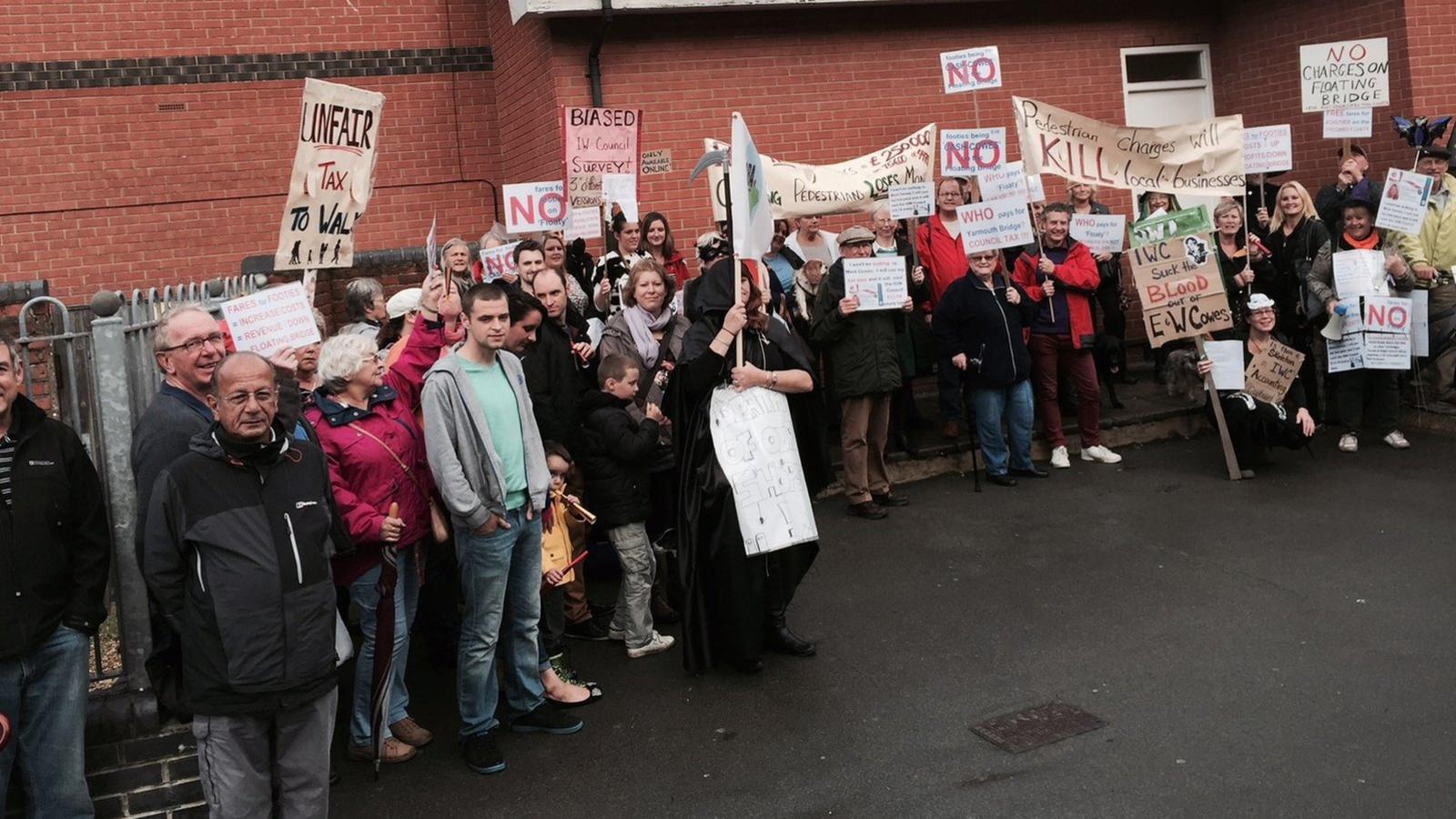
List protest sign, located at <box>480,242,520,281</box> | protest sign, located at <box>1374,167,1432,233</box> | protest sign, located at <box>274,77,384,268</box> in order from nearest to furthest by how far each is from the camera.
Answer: protest sign, located at <box>274,77,384,268</box>
protest sign, located at <box>480,242,520,281</box>
protest sign, located at <box>1374,167,1432,233</box>

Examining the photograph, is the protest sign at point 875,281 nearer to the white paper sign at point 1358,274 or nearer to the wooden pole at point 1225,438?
the wooden pole at point 1225,438

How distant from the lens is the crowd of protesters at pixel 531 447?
13.3 ft

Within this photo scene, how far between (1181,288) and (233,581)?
7571mm

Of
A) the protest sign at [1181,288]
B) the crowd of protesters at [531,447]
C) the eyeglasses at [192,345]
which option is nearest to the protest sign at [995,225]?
the protest sign at [1181,288]

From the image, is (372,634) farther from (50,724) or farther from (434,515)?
(50,724)

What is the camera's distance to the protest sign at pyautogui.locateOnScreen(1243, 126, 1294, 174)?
1034cm

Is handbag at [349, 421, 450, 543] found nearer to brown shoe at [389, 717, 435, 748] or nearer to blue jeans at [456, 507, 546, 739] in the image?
blue jeans at [456, 507, 546, 739]

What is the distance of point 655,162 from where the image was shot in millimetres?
11094

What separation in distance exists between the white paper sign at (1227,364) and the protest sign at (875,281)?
2542 mm

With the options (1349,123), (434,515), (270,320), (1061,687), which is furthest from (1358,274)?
(270,320)

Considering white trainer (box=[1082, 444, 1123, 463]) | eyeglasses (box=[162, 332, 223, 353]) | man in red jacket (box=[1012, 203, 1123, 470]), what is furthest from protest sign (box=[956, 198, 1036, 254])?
eyeglasses (box=[162, 332, 223, 353])

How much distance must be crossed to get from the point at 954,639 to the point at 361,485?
10.4ft

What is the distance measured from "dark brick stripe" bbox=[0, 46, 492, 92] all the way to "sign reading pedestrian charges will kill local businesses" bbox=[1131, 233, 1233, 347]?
699cm

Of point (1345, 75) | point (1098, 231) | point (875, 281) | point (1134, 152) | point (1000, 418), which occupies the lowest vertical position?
point (1000, 418)
